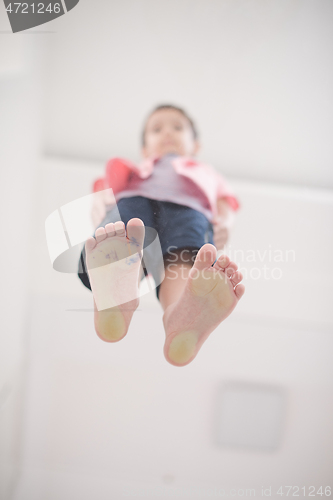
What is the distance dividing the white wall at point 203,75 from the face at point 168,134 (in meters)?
0.09

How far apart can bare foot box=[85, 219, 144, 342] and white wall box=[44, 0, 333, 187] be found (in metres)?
0.44

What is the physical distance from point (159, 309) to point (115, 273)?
0.15 meters

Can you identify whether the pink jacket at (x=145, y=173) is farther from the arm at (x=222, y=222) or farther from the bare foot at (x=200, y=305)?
the bare foot at (x=200, y=305)

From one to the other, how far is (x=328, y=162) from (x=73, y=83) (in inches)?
26.6

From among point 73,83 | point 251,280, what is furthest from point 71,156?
point 251,280

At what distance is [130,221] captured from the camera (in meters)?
0.48

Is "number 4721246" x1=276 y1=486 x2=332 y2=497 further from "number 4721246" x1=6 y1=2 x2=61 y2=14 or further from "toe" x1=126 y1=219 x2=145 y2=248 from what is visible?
"number 4721246" x1=6 y1=2 x2=61 y2=14

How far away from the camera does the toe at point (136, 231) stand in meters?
0.47

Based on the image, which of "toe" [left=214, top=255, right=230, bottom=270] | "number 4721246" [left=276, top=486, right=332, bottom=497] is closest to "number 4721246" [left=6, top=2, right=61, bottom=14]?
"toe" [left=214, top=255, right=230, bottom=270]

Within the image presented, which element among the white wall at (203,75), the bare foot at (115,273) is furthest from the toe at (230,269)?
the white wall at (203,75)

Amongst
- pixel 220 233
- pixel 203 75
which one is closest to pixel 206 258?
pixel 220 233

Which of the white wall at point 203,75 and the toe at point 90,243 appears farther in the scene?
the white wall at point 203,75

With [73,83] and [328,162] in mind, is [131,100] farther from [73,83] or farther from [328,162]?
[328,162]

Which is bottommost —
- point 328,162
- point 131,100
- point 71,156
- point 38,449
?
point 38,449
